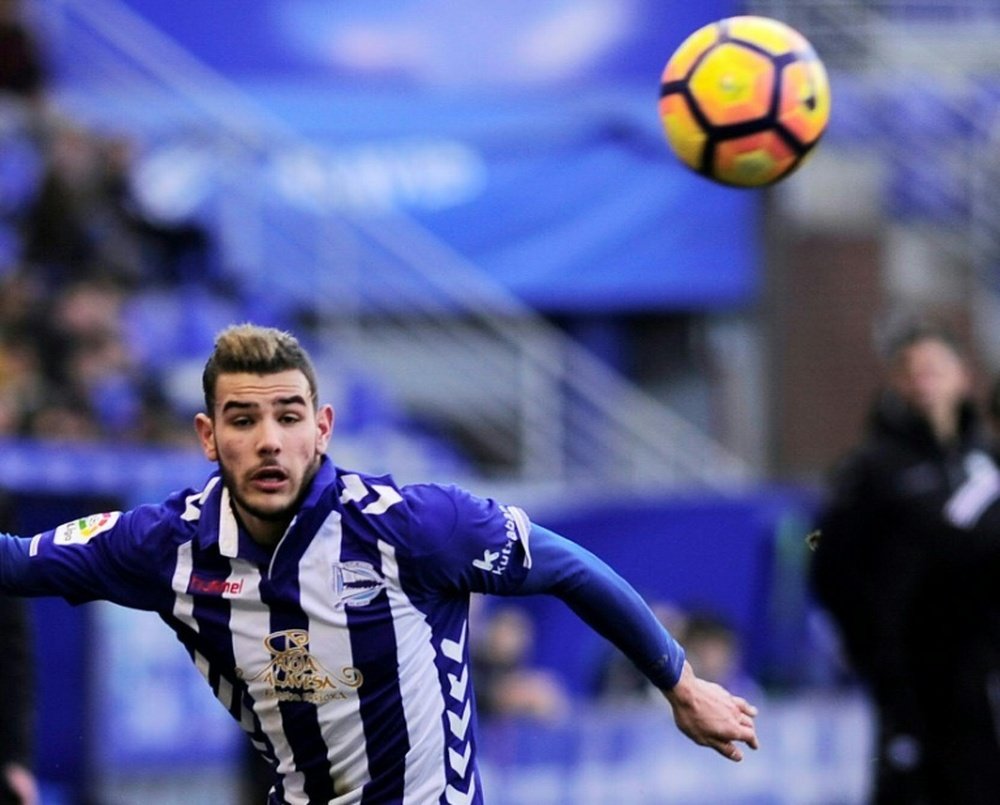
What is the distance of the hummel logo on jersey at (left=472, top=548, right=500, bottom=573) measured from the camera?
4418 millimetres

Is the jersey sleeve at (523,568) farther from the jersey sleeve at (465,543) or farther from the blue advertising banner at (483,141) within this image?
the blue advertising banner at (483,141)

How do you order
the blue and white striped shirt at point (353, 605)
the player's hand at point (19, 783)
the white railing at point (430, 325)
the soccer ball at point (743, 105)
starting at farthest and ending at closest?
the white railing at point (430, 325) < the player's hand at point (19, 783) < the soccer ball at point (743, 105) < the blue and white striped shirt at point (353, 605)

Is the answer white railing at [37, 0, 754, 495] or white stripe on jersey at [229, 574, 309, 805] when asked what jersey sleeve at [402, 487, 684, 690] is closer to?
white stripe on jersey at [229, 574, 309, 805]

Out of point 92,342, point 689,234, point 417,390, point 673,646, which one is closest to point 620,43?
point 689,234

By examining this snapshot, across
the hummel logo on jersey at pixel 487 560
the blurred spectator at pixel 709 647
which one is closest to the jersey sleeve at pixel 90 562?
the hummel logo on jersey at pixel 487 560

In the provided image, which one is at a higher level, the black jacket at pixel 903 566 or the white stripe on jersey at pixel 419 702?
the white stripe on jersey at pixel 419 702

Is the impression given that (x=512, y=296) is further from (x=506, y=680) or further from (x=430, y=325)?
(x=506, y=680)

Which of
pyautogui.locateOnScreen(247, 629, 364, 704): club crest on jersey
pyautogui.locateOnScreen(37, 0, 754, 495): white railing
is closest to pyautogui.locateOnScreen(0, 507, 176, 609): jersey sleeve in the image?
pyautogui.locateOnScreen(247, 629, 364, 704): club crest on jersey

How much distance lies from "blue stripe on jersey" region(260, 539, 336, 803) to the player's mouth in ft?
0.50

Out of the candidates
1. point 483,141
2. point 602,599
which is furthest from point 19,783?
point 483,141

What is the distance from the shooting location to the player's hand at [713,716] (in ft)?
14.7

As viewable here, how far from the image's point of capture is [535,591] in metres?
4.52

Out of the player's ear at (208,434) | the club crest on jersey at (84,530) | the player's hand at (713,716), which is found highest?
the player's ear at (208,434)

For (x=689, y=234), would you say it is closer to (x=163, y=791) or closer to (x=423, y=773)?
(x=163, y=791)
